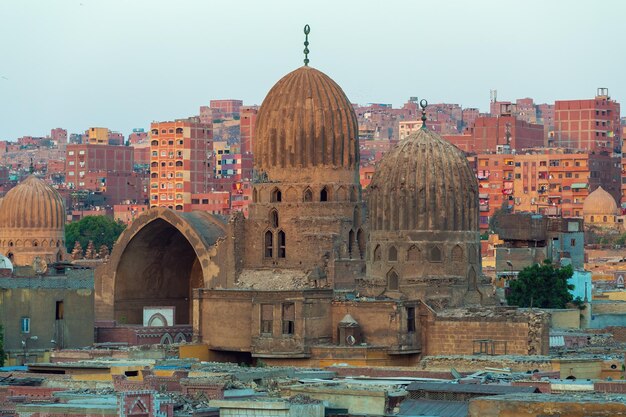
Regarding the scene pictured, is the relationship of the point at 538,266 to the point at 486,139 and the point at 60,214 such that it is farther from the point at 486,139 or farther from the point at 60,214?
the point at 486,139

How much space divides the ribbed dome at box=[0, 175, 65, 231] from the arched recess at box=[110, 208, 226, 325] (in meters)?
20.3

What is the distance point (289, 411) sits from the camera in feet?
143

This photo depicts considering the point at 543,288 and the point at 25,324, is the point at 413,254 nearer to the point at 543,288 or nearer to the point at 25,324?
the point at 25,324

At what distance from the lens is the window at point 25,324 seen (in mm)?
67438

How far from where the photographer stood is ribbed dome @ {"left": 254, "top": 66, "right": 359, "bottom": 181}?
233ft

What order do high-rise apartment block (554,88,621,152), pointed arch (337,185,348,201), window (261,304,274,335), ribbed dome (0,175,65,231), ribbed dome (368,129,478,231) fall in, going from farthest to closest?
high-rise apartment block (554,88,621,152), ribbed dome (0,175,65,231), pointed arch (337,185,348,201), ribbed dome (368,129,478,231), window (261,304,274,335)

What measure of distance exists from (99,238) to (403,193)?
237 feet

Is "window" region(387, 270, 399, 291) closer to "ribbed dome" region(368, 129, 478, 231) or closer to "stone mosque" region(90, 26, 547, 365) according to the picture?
"stone mosque" region(90, 26, 547, 365)

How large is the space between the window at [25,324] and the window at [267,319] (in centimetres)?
734

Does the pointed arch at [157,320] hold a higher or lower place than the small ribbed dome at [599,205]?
lower

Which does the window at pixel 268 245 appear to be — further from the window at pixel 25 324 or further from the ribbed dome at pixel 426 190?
the window at pixel 25 324

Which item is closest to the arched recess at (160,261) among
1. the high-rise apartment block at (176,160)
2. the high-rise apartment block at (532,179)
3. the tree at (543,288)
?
the tree at (543,288)

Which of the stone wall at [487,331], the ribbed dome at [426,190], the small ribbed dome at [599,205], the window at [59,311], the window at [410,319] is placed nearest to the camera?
the stone wall at [487,331]

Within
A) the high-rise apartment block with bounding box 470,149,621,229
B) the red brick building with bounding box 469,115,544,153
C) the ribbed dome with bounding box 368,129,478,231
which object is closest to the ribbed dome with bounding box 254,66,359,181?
A: the ribbed dome with bounding box 368,129,478,231
